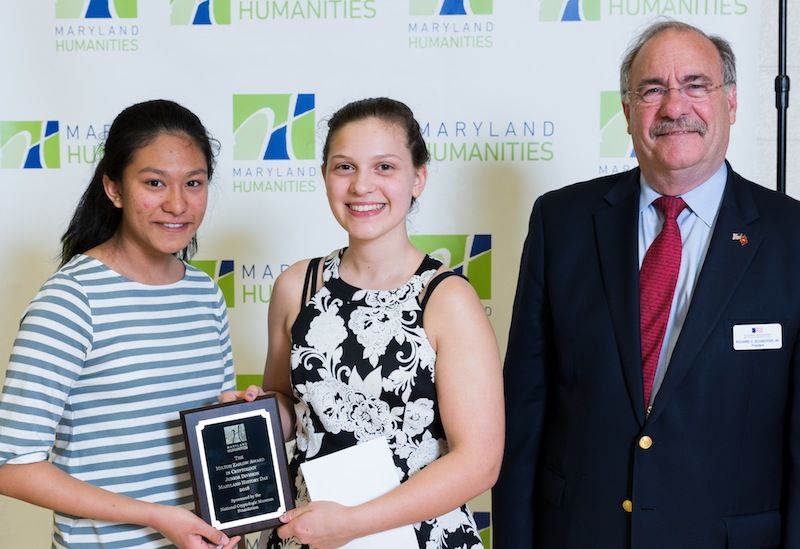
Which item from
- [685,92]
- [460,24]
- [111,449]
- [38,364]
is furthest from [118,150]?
[460,24]

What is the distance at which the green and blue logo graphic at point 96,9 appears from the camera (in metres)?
2.84

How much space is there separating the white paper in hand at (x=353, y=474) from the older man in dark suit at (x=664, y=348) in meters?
0.40

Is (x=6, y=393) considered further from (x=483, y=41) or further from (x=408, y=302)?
(x=483, y=41)

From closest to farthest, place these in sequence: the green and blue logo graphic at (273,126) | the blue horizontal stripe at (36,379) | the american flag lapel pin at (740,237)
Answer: the blue horizontal stripe at (36,379) < the american flag lapel pin at (740,237) < the green and blue logo graphic at (273,126)

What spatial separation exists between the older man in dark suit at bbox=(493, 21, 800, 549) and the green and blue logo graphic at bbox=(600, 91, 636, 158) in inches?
38.0

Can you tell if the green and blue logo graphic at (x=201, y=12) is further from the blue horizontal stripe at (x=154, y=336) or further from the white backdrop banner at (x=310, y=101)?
the blue horizontal stripe at (x=154, y=336)

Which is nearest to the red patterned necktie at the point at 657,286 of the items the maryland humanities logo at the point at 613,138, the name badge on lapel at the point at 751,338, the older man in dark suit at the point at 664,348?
the older man in dark suit at the point at 664,348

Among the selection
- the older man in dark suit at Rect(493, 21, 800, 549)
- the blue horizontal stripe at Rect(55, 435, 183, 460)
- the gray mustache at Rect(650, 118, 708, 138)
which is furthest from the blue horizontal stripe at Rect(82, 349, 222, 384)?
the gray mustache at Rect(650, 118, 708, 138)

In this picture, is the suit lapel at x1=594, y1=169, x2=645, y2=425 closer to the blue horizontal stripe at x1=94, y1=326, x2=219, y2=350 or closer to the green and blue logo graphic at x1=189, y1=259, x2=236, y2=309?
the blue horizontal stripe at x1=94, y1=326, x2=219, y2=350

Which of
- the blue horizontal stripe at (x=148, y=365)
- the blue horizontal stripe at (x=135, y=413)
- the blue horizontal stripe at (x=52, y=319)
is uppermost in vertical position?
the blue horizontal stripe at (x=52, y=319)

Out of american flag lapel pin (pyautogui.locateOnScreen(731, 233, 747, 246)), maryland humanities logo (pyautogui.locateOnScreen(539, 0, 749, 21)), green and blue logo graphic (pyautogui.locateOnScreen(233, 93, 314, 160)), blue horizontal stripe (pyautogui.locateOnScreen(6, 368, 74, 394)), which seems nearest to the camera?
blue horizontal stripe (pyautogui.locateOnScreen(6, 368, 74, 394))

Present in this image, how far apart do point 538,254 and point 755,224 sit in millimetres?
417

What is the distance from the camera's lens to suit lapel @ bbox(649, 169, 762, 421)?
5.10ft

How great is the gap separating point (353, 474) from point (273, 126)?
1611 mm
